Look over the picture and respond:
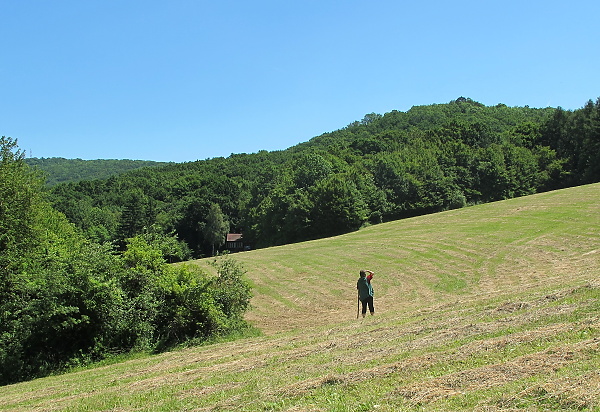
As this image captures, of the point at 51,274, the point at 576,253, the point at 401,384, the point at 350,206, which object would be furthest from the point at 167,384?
the point at 350,206

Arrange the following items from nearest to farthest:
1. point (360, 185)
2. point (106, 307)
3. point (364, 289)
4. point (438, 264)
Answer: point (364, 289)
point (106, 307)
point (438, 264)
point (360, 185)

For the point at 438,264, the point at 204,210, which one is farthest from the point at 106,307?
the point at 204,210

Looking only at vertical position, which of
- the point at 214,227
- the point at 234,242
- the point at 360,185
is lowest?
the point at 234,242

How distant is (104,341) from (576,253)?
2431 centimetres

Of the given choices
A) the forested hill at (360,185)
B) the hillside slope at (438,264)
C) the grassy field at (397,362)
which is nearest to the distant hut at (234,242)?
the forested hill at (360,185)

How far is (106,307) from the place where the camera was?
19.2 m

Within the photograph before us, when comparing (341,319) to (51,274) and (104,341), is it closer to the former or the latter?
(104,341)

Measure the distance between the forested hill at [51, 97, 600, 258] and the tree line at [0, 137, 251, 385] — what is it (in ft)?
152

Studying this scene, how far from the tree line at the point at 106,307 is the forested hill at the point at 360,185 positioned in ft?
152

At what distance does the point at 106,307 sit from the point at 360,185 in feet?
233

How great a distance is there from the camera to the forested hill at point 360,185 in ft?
271

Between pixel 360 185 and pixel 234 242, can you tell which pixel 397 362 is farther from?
pixel 234 242

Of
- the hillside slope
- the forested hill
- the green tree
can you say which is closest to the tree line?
the hillside slope

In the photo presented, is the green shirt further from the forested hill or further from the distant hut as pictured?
the distant hut
